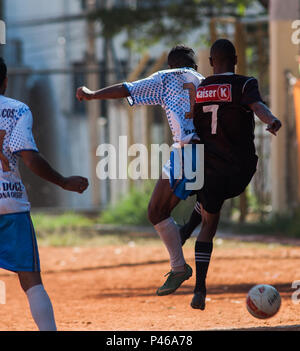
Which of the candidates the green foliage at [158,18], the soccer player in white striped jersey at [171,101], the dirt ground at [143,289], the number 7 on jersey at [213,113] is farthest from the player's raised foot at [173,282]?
the green foliage at [158,18]

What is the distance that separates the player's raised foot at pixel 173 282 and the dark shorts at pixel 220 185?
0.52m

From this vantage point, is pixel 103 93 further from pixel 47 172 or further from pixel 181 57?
pixel 47 172

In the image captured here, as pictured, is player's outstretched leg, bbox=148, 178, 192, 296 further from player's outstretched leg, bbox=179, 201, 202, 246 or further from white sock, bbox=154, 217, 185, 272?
player's outstretched leg, bbox=179, 201, 202, 246

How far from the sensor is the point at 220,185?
5.65 m

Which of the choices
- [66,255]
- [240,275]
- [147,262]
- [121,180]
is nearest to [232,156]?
[240,275]

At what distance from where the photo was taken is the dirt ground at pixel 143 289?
21.0ft

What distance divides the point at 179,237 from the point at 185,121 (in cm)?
86

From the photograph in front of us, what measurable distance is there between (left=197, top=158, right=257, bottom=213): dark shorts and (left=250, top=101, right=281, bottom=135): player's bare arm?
0.45 metres

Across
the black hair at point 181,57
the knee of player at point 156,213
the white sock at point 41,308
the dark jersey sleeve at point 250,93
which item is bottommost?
the white sock at point 41,308

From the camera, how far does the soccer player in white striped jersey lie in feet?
18.8

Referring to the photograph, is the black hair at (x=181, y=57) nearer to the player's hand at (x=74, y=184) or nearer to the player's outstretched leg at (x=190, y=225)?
the player's outstretched leg at (x=190, y=225)

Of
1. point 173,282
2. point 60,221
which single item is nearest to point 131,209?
point 60,221

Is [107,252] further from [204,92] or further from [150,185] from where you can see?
[204,92]

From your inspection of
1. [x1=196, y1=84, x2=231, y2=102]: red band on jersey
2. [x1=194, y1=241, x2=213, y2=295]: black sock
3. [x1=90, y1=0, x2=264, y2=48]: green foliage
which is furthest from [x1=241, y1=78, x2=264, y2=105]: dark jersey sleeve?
[x1=90, y1=0, x2=264, y2=48]: green foliage
